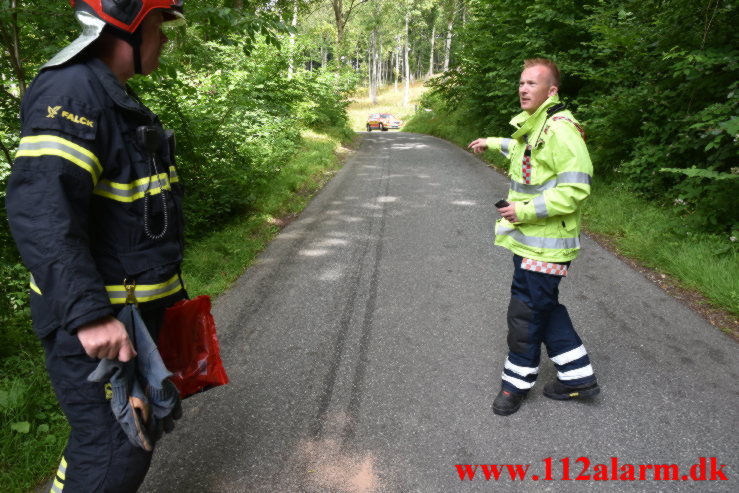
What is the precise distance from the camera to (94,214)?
61.9 inches

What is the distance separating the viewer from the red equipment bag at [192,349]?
1943mm

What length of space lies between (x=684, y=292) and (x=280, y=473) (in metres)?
4.35

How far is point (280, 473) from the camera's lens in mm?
2475

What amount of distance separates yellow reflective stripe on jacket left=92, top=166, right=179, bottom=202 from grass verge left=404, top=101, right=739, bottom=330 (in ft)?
14.8

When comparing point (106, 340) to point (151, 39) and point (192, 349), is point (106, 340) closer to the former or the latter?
point (192, 349)

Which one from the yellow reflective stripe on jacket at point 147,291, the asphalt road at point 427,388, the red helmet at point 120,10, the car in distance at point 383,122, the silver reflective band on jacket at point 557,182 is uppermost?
the red helmet at point 120,10

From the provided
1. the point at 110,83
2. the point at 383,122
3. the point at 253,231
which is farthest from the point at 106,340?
the point at 383,122

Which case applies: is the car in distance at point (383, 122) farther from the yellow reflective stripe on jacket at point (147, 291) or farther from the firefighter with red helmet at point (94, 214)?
the yellow reflective stripe on jacket at point (147, 291)

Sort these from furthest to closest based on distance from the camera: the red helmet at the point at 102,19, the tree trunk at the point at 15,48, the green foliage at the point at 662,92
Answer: the green foliage at the point at 662,92
the tree trunk at the point at 15,48
the red helmet at the point at 102,19

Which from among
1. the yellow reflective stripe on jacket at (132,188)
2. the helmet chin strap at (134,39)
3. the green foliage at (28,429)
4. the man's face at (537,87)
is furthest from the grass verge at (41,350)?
the man's face at (537,87)

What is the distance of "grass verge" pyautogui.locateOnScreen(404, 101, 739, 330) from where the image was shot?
4.25m

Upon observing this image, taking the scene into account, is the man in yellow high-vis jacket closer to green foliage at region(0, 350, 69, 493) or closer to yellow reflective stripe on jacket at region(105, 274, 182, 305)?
yellow reflective stripe on jacket at region(105, 274, 182, 305)

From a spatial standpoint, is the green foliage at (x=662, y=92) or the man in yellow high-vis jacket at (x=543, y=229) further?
the green foliage at (x=662, y=92)

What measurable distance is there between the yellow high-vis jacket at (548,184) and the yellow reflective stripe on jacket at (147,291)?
190cm
